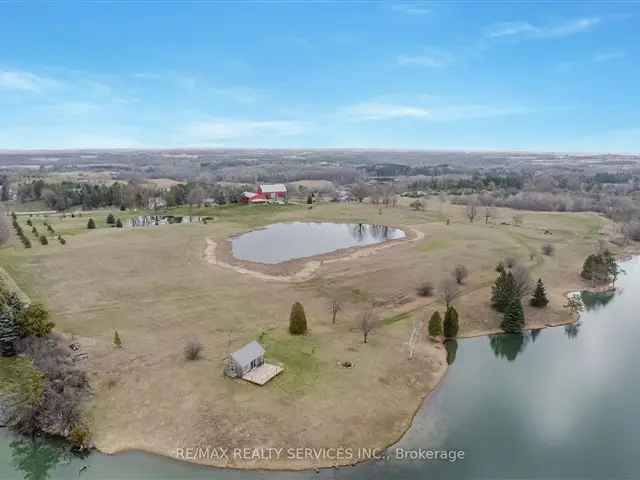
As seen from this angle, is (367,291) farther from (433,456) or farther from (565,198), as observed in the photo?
(565,198)

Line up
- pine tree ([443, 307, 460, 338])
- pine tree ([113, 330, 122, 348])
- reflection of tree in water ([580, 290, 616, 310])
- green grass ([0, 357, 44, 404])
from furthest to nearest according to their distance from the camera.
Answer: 1. reflection of tree in water ([580, 290, 616, 310])
2. pine tree ([443, 307, 460, 338])
3. pine tree ([113, 330, 122, 348])
4. green grass ([0, 357, 44, 404])

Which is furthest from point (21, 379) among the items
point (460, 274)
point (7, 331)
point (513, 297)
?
point (460, 274)

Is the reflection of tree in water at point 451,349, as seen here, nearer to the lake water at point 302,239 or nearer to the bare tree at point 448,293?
the bare tree at point 448,293

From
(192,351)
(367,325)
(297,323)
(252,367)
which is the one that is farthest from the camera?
(297,323)

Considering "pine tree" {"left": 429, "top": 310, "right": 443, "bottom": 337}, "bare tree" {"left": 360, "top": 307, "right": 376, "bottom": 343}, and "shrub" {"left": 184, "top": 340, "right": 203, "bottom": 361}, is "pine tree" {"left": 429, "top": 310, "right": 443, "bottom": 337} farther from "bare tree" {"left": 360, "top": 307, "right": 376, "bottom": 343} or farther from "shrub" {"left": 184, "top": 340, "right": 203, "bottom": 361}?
"shrub" {"left": 184, "top": 340, "right": 203, "bottom": 361}

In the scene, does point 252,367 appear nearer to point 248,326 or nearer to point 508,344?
point 248,326

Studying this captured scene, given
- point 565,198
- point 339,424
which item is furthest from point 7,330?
point 565,198

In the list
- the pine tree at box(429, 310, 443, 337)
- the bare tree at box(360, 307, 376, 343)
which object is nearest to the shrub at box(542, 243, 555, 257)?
the pine tree at box(429, 310, 443, 337)

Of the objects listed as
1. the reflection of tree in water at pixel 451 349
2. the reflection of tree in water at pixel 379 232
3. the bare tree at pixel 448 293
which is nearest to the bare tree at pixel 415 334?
the reflection of tree in water at pixel 451 349
